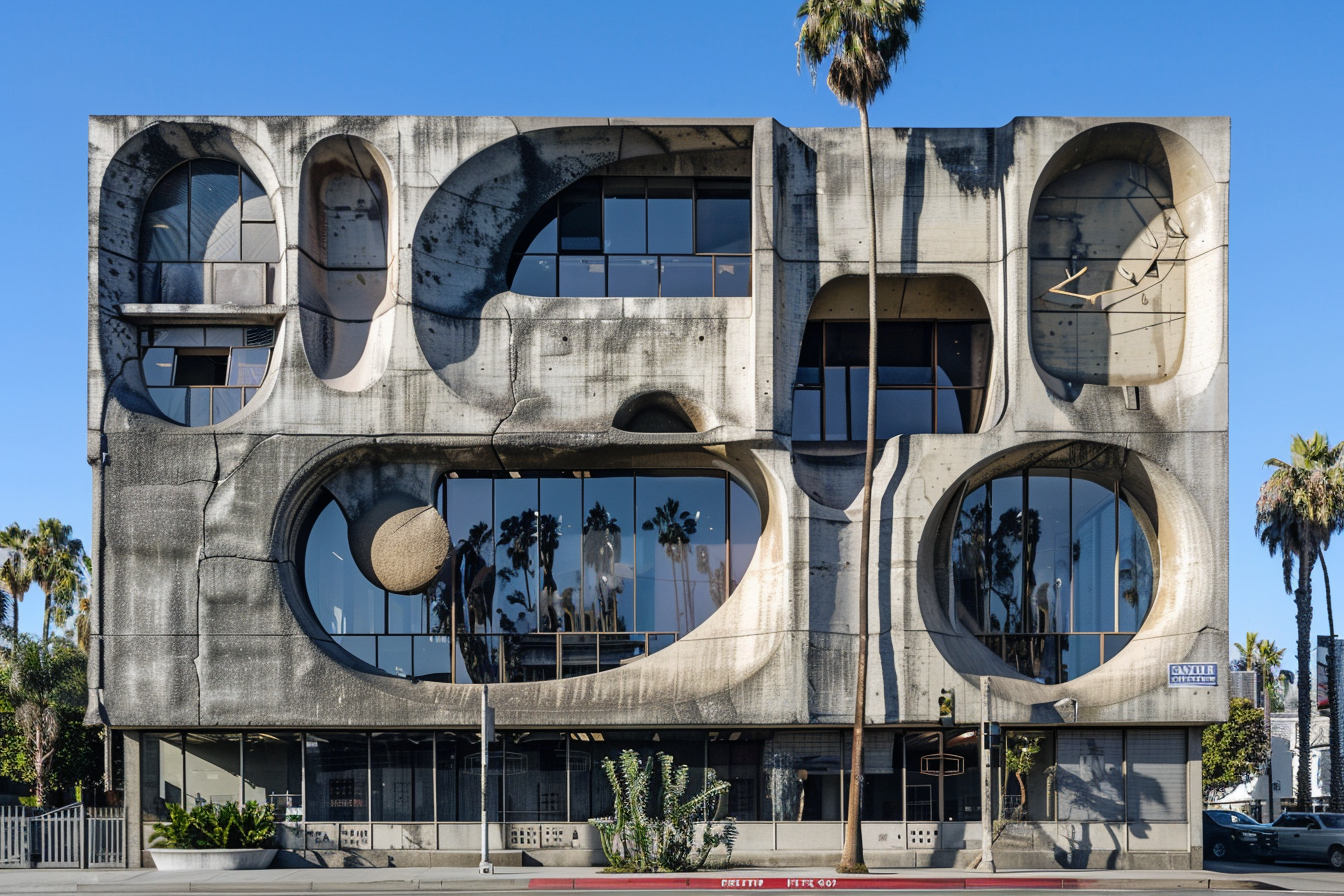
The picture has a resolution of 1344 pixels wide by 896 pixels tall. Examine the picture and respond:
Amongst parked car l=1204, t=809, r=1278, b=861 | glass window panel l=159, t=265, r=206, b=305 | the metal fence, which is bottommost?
parked car l=1204, t=809, r=1278, b=861

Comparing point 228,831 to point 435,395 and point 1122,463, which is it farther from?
point 1122,463

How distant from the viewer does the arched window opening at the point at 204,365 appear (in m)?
26.1

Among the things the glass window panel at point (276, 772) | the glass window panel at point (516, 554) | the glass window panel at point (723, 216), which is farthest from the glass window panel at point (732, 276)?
the glass window panel at point (276, 772)

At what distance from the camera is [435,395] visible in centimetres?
2512

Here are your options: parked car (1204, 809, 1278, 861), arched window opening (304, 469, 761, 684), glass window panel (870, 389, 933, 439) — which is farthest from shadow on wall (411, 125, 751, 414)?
parked car (1204, 809, 1278, 861)

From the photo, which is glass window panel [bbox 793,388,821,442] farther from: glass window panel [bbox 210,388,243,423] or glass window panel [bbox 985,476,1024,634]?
glass window panel [bbox 210,388,243,423]

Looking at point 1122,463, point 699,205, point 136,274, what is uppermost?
point 699,205

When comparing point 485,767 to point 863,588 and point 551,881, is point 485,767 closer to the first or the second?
point 551,881

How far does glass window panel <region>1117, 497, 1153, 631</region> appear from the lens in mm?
26734

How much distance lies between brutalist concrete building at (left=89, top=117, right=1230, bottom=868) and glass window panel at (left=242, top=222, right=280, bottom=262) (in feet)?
0.34

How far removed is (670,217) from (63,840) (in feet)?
58.0

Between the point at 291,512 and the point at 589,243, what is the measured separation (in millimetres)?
8385

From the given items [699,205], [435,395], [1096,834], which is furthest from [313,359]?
[1096,834]

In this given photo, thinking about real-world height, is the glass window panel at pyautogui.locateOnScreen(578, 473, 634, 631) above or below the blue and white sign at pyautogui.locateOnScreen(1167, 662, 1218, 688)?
above
